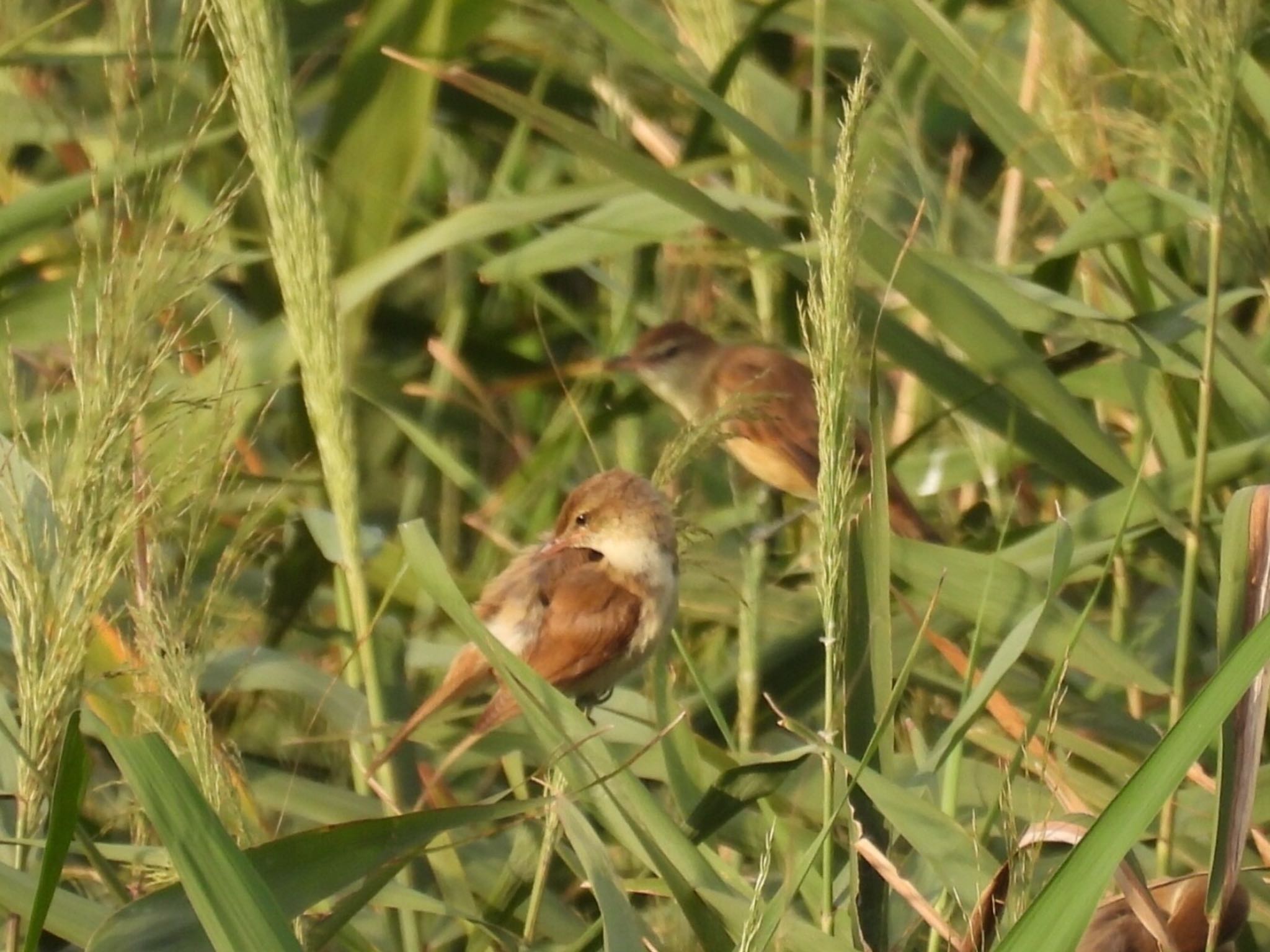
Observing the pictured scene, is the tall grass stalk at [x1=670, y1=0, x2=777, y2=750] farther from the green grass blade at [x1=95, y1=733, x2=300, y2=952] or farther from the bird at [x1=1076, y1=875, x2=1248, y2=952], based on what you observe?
the green grass blade at [x1=95, y1=733, x2=300, y2=952]

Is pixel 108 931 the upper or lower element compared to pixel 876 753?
upper

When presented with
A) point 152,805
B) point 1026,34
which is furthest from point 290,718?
point 1026,34

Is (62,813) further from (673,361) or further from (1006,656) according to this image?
(673,361)

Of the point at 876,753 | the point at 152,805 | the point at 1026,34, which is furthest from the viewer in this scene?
the point at 1026,34

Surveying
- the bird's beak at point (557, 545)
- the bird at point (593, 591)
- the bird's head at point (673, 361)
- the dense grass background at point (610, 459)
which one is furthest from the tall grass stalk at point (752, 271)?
the bird's head at point (673, 361)

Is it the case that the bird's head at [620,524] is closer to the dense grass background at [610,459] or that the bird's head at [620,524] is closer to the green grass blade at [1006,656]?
the dense grass background at [610,459]

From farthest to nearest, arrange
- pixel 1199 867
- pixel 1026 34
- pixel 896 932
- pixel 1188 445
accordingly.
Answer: pixel 1026 34
pixel 1188 445
pixel 1199 867
pixel 896 932

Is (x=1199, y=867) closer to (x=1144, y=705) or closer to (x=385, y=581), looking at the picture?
(x=1144, y=705)
